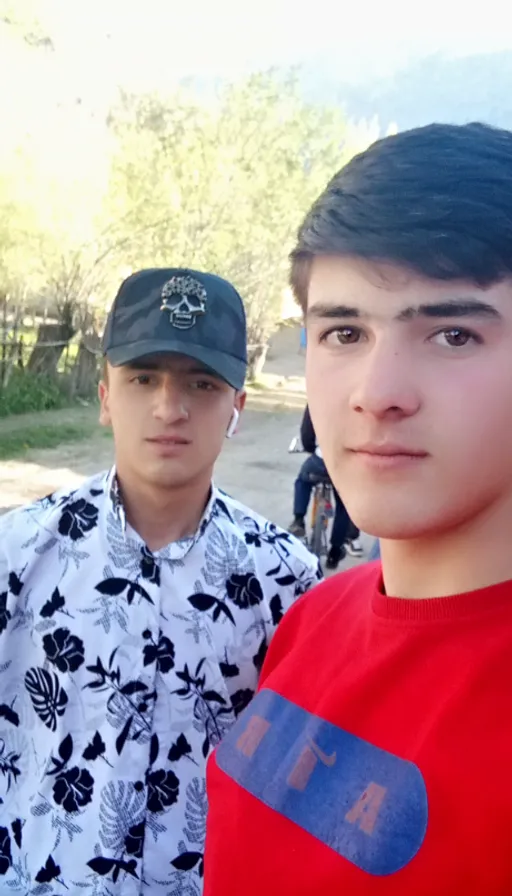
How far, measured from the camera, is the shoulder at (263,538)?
1462 mm

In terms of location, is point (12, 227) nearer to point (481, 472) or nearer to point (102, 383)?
point (102, 383)

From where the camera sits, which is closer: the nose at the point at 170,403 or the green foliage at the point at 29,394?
the nose at the point at 170,403

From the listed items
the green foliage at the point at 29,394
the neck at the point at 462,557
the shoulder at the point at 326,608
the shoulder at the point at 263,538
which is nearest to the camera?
the neck at the point at 462,557

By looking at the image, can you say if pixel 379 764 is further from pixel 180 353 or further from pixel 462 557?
pixel 180 353

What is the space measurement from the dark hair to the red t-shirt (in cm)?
33

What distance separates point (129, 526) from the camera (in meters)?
1.38

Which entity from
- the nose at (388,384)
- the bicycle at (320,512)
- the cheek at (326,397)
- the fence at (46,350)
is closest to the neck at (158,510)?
the cheek at (326,397)

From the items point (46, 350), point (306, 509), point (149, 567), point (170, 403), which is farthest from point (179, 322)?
point (46, 350)

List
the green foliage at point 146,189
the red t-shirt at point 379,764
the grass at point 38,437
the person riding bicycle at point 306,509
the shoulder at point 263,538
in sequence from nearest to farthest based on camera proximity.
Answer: the red t-shirt at point 379,764, the shoulder at point 263,538, the person riding bicycle at point 306,509, the grass at point 38,437, the green foliage at point 146,189

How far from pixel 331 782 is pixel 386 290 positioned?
0.51 meters

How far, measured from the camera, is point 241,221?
40.9 feet

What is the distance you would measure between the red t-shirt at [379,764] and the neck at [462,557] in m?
0.02

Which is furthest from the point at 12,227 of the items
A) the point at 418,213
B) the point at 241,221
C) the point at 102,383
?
the point at 418,213

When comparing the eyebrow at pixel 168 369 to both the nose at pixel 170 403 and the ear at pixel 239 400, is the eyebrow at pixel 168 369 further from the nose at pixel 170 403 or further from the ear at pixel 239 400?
the ear at pixel 239 400
